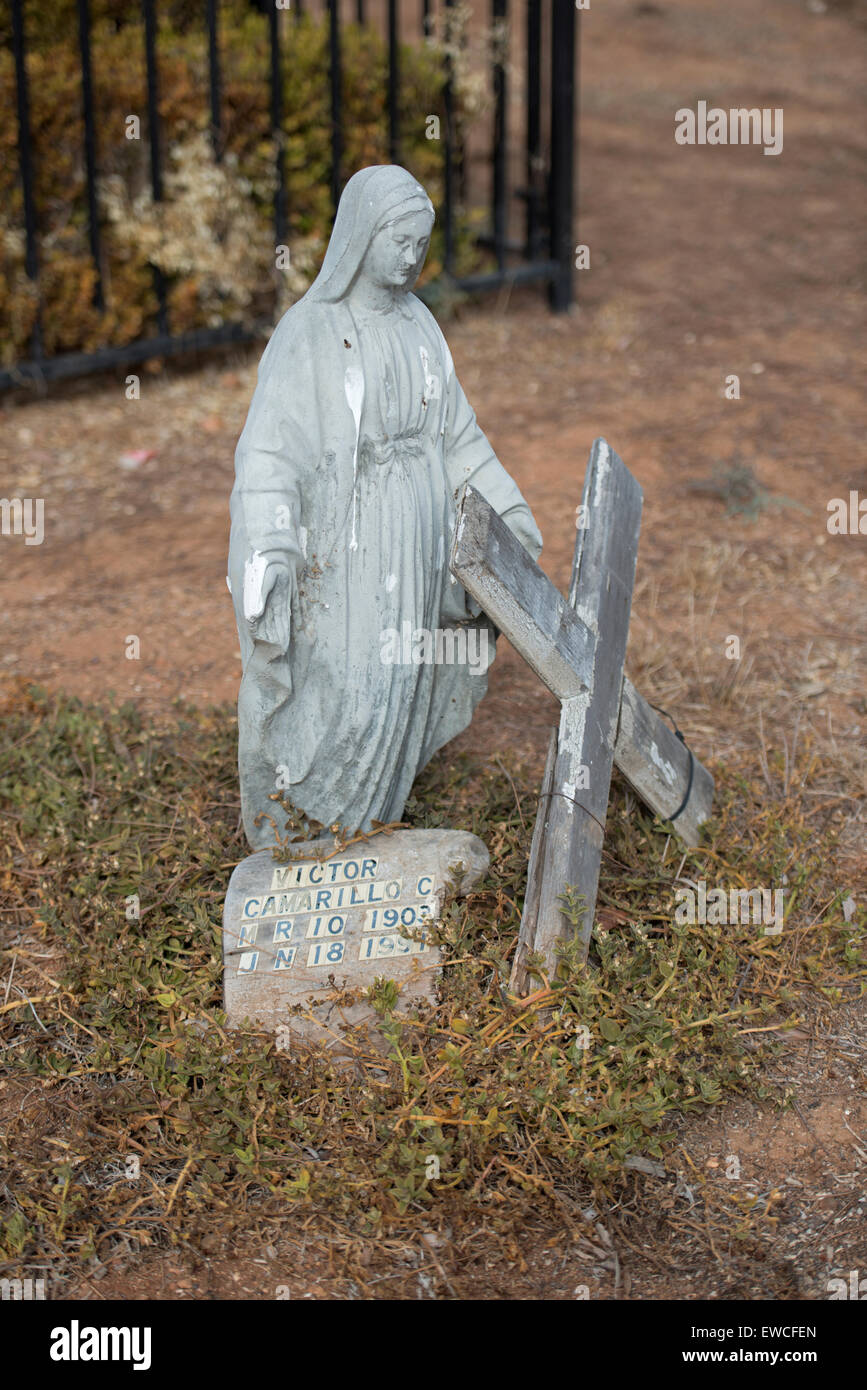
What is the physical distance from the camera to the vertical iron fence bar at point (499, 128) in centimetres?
774

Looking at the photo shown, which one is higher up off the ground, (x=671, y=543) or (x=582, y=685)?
(x=671, y=543)

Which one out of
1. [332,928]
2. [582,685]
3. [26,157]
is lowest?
[332,928]

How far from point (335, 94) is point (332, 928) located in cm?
510

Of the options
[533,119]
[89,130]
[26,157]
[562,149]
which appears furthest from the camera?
[533,119]

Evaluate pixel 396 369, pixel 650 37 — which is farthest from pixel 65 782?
pixel 650 37

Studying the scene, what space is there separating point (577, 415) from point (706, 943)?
3957mm

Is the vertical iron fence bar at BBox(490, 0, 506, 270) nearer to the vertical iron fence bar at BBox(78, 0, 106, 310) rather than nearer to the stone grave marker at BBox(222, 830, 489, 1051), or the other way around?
the vertical iron fence bar at BBox(78, 0, 106, 310)

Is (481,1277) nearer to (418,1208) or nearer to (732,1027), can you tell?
(418,1208)

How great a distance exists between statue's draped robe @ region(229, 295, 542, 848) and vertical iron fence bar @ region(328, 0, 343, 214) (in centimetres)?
392

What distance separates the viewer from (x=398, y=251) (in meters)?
3.14

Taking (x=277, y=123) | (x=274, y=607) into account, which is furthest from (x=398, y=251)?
(x=277, y=123)

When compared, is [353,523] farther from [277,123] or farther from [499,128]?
[499,128]

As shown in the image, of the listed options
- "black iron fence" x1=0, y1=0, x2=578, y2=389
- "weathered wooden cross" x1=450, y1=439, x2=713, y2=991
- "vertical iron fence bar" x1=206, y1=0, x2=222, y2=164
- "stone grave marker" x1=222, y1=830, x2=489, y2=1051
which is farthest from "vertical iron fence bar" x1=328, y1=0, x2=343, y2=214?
"stone grave marker" x1=222, y1=830, x2=489, y2=1051

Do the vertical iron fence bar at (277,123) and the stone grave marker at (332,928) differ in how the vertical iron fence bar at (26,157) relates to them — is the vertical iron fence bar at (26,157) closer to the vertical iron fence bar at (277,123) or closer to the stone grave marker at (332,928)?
the vertical iron fence bar at (277,123)
